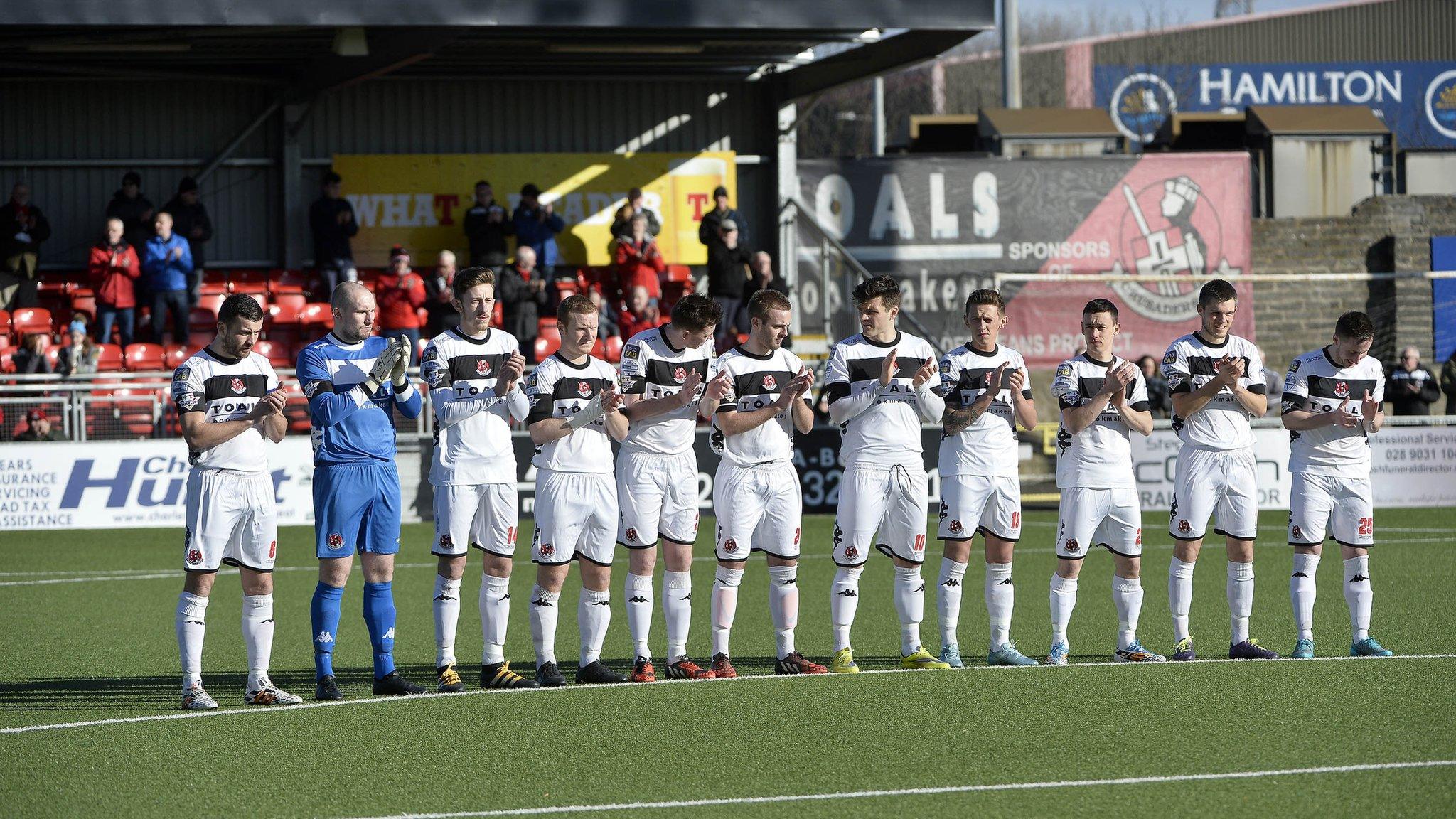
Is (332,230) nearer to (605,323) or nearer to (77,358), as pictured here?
(605,323)

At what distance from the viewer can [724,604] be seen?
361 inches

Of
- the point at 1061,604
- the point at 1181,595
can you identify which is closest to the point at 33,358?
the point at 1061,604

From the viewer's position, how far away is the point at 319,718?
26.6 ft

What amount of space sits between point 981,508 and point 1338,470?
Result: 2179 millimetres

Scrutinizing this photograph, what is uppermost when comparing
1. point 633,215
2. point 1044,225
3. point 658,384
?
point 1044,225

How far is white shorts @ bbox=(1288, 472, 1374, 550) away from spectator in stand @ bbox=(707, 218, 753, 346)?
12.6 m

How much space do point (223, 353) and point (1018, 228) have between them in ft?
64.4

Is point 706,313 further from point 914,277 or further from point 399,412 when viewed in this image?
point 914,277

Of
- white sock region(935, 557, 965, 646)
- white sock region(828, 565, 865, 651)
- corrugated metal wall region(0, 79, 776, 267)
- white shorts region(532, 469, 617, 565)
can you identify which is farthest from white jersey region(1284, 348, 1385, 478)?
corrugated metal wall region(0, 79, 776, 267)

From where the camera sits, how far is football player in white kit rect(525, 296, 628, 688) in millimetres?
8852

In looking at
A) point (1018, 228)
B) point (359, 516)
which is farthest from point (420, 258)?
point (359, 516)

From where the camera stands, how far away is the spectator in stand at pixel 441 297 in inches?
809

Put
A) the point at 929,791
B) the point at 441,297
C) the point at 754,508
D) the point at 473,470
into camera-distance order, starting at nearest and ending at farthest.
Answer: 1. the point at 929,791
2. the point at 473,470
3. the point at 754,508
4. the point at 441,297

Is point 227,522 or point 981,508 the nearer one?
point 227,522
